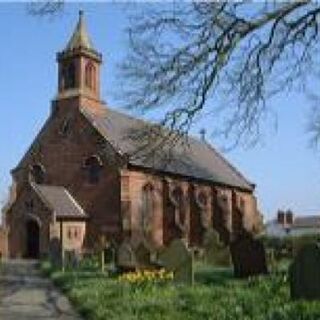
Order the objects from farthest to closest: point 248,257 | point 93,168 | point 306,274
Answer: point 93,168 < point 248,257 < point 306,274

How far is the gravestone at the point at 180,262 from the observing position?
68.5 feet

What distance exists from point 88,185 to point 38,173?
489 cm

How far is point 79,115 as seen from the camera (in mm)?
50094

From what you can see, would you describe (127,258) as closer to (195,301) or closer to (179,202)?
(195,301)

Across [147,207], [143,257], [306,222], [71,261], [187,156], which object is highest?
[187,156]

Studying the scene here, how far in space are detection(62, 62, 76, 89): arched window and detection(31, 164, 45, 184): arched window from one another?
582 cm

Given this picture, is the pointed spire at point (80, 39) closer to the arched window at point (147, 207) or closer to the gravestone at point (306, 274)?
the arched window at point (147, 207)

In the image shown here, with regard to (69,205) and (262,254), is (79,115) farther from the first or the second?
(262,254)

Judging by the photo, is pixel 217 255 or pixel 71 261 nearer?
pixel 217 255

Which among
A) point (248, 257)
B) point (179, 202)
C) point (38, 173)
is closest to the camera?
point (248, 257)

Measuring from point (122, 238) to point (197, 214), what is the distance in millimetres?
10707

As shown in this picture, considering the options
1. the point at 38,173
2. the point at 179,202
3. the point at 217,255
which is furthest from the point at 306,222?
the point at 217,255

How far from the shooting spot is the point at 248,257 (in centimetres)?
2202

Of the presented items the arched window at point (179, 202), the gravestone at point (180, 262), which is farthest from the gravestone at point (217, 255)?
the arched window at point (179, 202)
